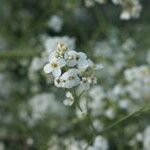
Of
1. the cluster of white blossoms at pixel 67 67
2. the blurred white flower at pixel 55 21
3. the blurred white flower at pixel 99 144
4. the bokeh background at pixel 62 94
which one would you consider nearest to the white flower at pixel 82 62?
the cluster of white blossoms at pixel 67 67

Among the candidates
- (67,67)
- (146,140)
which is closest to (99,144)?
(146,140)

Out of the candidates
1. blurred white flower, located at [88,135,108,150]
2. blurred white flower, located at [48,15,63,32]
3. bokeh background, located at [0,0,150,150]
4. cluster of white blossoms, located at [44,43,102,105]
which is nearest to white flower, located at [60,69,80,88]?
cluster of white blossoms, located at [44,43,102,105]

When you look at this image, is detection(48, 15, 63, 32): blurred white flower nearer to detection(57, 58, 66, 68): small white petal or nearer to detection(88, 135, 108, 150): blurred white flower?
detection(88, 135, 108, 150): blurred white flower

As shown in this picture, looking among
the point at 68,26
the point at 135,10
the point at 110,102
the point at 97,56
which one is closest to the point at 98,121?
the point at 110,102

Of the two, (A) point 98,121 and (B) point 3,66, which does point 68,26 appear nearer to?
(B) point 3,66

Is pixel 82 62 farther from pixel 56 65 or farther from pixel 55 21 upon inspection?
pixel 55 21
